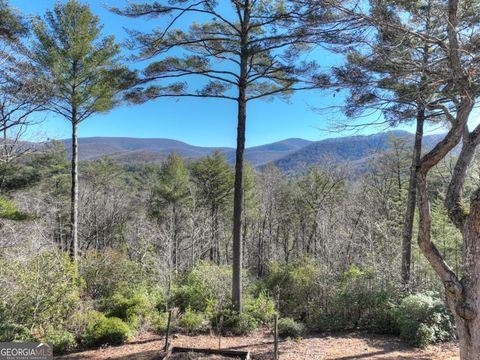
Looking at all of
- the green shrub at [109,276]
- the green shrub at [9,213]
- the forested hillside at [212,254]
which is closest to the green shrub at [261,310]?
the forested hillside at [212,254]

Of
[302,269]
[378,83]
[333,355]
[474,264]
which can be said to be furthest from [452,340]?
[302,269]

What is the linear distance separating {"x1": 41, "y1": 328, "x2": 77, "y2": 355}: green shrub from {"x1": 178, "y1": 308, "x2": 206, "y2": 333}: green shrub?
211 cm

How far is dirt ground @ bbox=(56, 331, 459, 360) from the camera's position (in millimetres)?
5633

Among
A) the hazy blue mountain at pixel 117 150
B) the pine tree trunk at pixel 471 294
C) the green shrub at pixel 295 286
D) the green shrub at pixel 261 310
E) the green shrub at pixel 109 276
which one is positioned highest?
the hazy blue mountain at pixel 117 150

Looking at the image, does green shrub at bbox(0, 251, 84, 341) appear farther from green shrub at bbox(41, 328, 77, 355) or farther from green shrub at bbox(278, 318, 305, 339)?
green shrub at bbox(278, 318, 305, 339)

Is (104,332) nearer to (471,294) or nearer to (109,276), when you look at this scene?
(109,276)

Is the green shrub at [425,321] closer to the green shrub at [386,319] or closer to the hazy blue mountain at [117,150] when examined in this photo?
the green shrub at [386,319]

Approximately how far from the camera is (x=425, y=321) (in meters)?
6.46

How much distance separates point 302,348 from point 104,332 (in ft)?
12.2

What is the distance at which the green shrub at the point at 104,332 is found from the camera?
6348 millimetres

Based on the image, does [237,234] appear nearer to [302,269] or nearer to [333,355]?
[333,355]

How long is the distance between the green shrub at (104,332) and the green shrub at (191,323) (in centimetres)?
117

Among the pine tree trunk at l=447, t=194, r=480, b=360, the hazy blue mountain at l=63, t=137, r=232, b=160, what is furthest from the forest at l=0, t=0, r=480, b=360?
the hazy blue mountain at l=63, t=137, r=232, b=160

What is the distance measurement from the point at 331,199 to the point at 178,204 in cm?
968
